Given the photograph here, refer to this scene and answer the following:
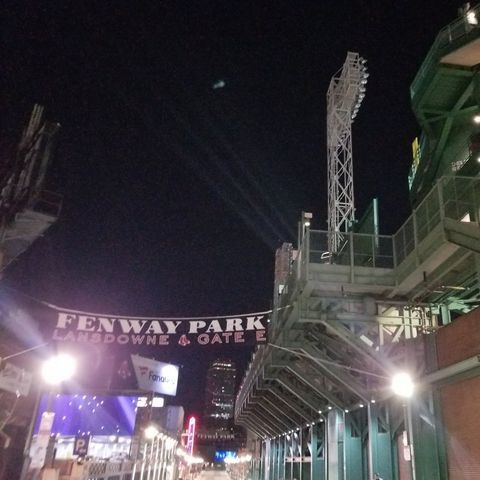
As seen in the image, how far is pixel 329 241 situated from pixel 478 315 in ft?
25.4

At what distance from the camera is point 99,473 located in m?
14.9

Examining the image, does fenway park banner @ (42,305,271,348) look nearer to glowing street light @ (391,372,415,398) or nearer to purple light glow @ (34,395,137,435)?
glowing street light @ (391,372,415,398)

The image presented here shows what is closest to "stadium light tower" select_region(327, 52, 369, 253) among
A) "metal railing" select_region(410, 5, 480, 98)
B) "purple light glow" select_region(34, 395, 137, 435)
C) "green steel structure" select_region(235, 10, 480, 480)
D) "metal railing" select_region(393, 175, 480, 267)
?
"green steel structure" select_region(235, 10, 480, 480)

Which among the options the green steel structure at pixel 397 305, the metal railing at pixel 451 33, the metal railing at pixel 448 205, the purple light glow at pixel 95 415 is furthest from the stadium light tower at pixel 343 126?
the purple light glow at pixel 95 415

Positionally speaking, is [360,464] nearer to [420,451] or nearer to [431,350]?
[420,451]

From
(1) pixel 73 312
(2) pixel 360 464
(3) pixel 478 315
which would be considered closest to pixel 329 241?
(3) pixel 478 315

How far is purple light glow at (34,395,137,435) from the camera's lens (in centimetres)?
4709

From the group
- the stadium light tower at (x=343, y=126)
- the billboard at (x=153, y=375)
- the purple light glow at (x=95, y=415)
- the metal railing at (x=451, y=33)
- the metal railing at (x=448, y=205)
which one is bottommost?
the purple light glow at (x=95, y=415)

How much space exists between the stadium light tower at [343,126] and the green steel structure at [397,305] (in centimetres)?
1158

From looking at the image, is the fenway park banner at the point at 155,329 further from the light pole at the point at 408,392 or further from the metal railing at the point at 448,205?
the light pole at the point at 408,392

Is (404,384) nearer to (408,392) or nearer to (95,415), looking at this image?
(408,392)

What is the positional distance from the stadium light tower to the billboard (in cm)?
2969

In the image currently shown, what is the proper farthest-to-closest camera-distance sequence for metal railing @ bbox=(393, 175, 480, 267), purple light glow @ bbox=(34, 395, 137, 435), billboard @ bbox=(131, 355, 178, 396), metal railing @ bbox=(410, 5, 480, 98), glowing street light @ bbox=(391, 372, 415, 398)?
billboard @ bbox=(131, 355, 178, 396) → purple light glow @ bbox=(34, 395, 137, 435) → metal railing @ bbox=(410, 5, 480, 98) → metal railing @ bbox=(393, 175, 480, 267) → glowing street light @ bbox=(391, 372, 415, 398)

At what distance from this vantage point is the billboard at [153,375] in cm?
5678
